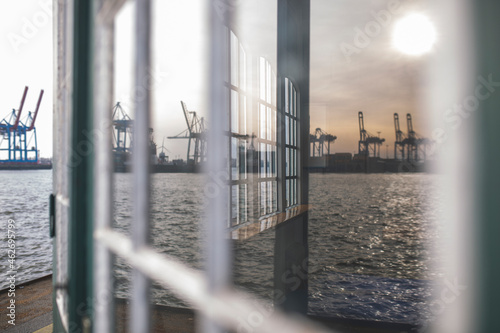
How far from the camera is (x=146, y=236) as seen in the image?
64cm

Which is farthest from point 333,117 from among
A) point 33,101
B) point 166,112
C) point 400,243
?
point 33,101

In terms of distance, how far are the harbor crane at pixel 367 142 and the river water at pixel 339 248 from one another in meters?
2.49

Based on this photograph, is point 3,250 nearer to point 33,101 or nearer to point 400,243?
point 400,243

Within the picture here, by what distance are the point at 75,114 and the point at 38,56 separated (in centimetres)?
1368

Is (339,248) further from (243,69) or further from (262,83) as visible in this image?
(243,69)

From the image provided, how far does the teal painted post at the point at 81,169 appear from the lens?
1.04 m

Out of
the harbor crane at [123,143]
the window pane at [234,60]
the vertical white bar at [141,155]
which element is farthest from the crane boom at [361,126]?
the vertical white bar at [141,155]

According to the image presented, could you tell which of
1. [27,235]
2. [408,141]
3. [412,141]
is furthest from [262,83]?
[412,141]

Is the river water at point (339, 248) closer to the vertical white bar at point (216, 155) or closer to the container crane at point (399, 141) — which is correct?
the vertical white bar at point (216, 155)

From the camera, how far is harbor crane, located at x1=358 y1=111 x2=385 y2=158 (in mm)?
14062

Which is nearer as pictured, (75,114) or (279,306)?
(75,114)

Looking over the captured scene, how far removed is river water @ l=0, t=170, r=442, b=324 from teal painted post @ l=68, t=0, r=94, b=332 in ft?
0.32

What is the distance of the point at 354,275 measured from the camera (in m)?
6.65

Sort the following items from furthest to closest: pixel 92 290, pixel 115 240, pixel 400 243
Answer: pixel 400 243, pixel 92 290, pixel 115 240
